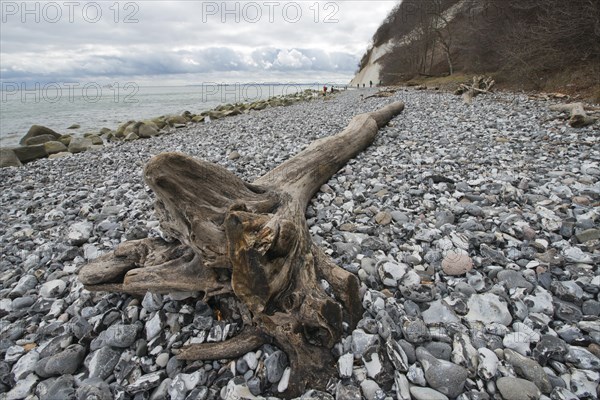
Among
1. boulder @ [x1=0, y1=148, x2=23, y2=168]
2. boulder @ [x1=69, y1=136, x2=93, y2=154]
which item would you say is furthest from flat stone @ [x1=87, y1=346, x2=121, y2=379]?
boulder @ [x1=69, y1=136, x2=93, y2=154]

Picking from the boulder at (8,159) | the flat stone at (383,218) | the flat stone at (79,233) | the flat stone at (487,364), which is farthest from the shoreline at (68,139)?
the flat stone at (487,364)

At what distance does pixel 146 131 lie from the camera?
14000 mm

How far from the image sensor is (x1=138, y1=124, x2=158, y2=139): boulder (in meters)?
13.9

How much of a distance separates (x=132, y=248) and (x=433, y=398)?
2293 mm

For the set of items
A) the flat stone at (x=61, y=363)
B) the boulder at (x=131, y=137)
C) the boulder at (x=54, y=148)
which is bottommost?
the flat stone at (x=61, y=363)

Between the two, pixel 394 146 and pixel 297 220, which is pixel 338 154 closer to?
pixel 394 146

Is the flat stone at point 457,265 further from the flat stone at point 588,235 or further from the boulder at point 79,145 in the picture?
the boulder at point 79,145

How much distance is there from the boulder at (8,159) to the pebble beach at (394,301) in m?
6.53

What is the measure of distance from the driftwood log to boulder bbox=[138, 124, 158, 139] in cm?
1307

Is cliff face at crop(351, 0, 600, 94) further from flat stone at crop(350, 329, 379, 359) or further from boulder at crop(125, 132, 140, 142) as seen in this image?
boulder at crop(125, 132, 140, 142)

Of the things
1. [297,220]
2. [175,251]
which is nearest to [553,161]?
[297,220]

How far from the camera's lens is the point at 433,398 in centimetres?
156

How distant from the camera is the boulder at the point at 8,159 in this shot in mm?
9352

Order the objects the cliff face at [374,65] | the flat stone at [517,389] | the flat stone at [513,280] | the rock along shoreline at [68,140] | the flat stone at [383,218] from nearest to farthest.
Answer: the flat stone at [517,389] → the flat stone at [513,280] → the flat stone at [383,218] → the rock along shoreline at [68,140] → the cliff face at [374,65]
